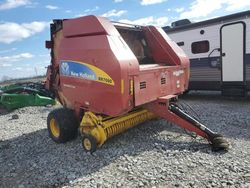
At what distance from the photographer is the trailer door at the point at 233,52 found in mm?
8125

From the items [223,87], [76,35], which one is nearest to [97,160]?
[76,35]

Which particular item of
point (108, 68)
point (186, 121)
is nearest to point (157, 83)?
point (186, 121)

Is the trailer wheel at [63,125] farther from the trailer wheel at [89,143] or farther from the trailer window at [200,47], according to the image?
the trailer window at [200,47]

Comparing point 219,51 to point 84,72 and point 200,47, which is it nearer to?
→ point 200,47

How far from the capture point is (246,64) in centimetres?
810

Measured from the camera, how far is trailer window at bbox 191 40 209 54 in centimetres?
900

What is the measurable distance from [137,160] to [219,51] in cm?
569

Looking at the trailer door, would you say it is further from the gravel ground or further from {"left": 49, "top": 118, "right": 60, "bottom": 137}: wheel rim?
{"left": 49, "top": 118, "right": 60, "bottom": 137}: wheel rim

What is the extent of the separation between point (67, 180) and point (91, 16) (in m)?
2.64

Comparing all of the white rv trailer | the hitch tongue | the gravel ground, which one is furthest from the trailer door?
the hitch tongue

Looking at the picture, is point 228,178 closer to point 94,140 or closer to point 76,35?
point 94,140

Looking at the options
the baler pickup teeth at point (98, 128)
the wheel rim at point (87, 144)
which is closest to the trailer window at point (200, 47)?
the baler pickup teeth at point (98, 128)

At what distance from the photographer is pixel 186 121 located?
15.4ft

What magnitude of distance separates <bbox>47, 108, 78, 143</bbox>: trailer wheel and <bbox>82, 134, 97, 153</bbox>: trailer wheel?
0.63 meters
